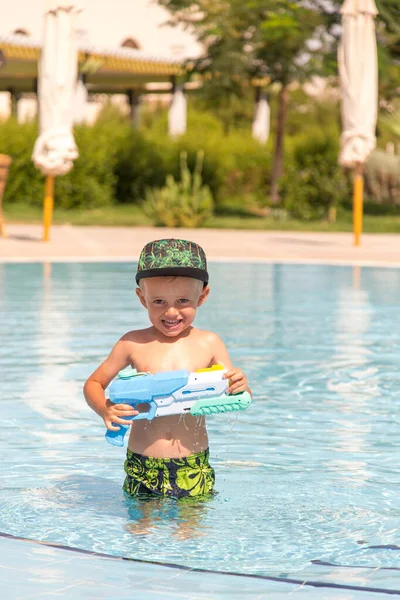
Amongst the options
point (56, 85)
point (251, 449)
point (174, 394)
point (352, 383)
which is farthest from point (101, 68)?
point (174, 394)

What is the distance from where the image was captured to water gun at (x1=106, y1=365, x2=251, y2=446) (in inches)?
170

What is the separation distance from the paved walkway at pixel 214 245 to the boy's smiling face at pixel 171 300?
419 inches

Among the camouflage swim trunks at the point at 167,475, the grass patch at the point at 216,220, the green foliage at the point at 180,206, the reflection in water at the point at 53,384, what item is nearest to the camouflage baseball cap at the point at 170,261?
the camouflage swim trunks at the point at 167,475

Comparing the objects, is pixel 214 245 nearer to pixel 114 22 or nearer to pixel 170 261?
pixel 170 261

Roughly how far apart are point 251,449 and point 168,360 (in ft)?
5.14

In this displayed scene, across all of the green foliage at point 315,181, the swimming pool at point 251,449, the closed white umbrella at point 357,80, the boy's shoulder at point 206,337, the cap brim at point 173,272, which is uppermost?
the closed white umbrella at point 357,80

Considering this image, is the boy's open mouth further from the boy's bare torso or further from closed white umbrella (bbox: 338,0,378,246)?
closed white umbrella (bbox: 338,0,378,246)

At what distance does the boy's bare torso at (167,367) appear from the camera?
461cm

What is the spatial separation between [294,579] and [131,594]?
54 cm

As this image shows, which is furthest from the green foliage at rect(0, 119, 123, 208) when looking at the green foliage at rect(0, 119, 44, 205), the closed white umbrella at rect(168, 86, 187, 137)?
the closed white umbrella at rect(168, 86, 187, 137)

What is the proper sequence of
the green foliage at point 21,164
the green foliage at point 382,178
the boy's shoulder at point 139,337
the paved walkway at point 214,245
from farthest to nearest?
the green foliage at point 382,178
the green foliage at point 21,164
the paved walkway at point 214,245
the boy's shoulder at point 139,337

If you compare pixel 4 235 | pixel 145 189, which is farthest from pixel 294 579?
pixel 145 189

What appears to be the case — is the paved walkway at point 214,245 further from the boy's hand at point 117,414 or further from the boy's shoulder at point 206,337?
the boy's hand at point 117,414

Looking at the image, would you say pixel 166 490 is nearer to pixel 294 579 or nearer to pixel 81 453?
pixel 294 579
